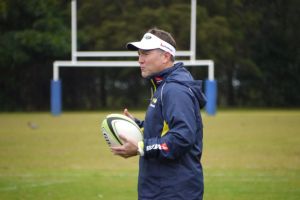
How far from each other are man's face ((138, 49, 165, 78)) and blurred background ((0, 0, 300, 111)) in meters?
27.4

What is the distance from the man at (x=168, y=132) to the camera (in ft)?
14.6

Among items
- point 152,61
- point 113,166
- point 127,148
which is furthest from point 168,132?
point 113,166

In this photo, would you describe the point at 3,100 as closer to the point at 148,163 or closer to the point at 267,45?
the point at 267,45

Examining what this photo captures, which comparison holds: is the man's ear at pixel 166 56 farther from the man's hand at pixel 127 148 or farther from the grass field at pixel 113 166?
the grass field at pixel 113 166

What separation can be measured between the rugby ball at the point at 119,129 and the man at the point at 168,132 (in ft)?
0.53

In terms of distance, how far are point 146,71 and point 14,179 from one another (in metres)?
6.28

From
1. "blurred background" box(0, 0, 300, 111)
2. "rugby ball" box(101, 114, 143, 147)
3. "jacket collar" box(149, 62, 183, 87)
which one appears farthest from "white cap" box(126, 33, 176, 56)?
"blurred background" box(0, 0, 300, 111)

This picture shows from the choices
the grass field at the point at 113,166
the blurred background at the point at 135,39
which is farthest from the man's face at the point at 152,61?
the blurred background at the point at 135,39

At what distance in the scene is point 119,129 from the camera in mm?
4906

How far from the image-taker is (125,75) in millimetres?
40688

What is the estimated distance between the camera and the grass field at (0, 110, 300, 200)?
927cm

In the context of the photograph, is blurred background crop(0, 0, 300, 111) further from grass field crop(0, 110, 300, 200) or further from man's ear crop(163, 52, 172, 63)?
man's ear crop(163, 52, 172, 63)

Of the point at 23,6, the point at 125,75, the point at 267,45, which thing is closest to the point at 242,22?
the point at 267,45

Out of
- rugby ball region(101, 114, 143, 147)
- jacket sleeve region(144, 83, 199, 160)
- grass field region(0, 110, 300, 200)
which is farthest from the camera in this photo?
grass field region(0, 110, 300, 200)
